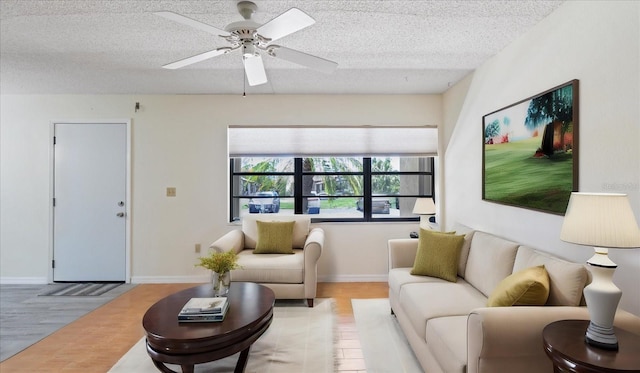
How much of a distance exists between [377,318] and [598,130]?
224 cm

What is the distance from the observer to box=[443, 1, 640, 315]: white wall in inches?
65.3

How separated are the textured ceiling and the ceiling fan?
0.85 feet

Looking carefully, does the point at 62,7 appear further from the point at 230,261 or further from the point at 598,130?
the point at 598,130

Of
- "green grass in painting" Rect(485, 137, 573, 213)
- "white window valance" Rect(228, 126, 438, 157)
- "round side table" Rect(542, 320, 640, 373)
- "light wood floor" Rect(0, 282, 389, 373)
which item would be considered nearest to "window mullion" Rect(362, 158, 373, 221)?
"white window valance" Rect(228, 126, 438, 157)

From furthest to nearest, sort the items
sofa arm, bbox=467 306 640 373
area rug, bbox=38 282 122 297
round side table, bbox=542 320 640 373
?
area rug, bbox=38 282 122 297, sofa arm, bbox=467 306 640 373, round side table, bbox=542 320 640 373

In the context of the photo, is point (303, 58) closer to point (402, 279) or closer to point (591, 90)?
point (591, 90)

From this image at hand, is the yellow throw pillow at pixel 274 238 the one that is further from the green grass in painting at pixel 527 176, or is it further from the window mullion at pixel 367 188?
the green grass in painting at pixel 527 176

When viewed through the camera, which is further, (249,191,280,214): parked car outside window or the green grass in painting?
(249,191,280,214): parked car outside window

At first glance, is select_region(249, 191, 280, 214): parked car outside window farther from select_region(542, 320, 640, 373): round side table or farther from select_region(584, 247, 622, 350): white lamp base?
select_region(584, 247, 622, 350): white lamp base

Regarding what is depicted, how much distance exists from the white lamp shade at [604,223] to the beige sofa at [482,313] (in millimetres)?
428

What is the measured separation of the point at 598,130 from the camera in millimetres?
1853

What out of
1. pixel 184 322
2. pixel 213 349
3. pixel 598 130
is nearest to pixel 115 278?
pixel 184 322

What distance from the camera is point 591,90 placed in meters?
1.90

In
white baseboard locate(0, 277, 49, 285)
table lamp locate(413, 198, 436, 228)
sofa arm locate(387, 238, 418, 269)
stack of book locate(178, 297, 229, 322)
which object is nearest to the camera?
stack of book locate(178, 297, 229, 322)
